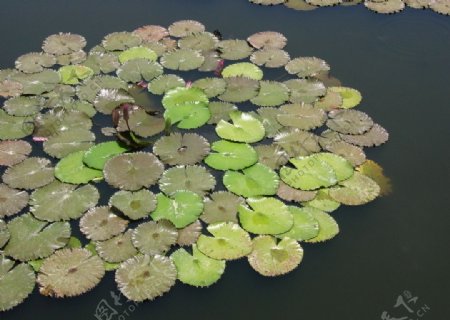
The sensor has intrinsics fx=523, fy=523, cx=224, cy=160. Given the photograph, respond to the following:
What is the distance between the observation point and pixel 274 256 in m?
3.37

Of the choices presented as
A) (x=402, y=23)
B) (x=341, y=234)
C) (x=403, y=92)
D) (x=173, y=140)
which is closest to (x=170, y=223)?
(x=173, y=140)

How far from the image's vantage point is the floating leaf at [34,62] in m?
4.77

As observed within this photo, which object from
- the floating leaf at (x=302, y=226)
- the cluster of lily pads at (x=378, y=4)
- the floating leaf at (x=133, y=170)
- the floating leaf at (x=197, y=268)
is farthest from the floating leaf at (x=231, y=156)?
the cluster of lily pads at (x=378, y=4)

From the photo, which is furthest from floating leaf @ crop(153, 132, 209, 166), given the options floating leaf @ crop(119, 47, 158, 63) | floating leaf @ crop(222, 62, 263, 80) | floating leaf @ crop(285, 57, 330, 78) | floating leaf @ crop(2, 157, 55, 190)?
floating leaf @ crop(285, 57, 330, 78)

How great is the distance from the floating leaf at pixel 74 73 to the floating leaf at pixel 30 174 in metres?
1.01

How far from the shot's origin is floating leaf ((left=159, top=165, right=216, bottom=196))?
12.2 feet

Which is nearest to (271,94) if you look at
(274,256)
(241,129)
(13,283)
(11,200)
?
(241,129)

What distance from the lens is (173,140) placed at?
4.07m

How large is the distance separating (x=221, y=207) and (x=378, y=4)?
3.33 m

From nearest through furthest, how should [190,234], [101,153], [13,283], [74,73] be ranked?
[13,283] → [190,234] → [101,153] → [74,73]

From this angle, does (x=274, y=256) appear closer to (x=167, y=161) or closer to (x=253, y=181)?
(x=253, y=181)

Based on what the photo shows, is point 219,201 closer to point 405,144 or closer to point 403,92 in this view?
point 405,144

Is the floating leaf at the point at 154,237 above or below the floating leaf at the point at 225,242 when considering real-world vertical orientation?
below

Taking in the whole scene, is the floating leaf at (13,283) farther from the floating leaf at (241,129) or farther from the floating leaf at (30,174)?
the floating leaf at (241,129)
